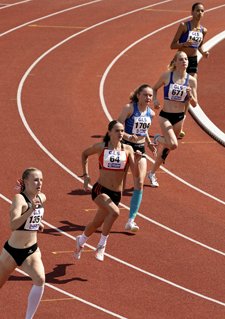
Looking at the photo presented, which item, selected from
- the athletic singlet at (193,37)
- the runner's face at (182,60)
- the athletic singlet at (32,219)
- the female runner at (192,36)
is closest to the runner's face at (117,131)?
the athletic singlet at (32,219)

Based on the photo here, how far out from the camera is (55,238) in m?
9.17

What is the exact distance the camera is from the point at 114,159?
803 centimetres

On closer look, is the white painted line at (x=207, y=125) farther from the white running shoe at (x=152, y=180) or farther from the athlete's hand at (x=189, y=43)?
the white running shoe at (x=152, y=180)

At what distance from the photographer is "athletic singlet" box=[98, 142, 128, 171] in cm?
804

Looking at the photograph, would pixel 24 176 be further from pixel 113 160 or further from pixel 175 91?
pixel 175 91

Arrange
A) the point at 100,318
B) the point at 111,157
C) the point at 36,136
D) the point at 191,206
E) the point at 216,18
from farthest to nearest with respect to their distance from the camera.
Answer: the point at 216,18 → the point at 36,136 → the point at 191,206 → the point at 111,157 → the point at 100,318

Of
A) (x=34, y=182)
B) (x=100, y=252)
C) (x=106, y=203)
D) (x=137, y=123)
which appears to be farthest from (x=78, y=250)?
(x=34, y=182)

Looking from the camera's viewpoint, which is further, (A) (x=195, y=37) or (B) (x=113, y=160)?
(A) (x=195, y=37)

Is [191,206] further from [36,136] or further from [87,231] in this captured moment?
[36,136]

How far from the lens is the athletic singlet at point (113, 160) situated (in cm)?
804

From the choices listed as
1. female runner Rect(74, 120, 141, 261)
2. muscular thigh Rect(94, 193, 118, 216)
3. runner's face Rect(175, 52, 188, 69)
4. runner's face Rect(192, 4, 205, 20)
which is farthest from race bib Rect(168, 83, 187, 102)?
muscular thigh Rect(94, 193, 118, 216)

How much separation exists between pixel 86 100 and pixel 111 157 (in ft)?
23.5

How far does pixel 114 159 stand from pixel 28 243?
1.84 meters

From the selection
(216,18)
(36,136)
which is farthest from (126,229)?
(216,18)
